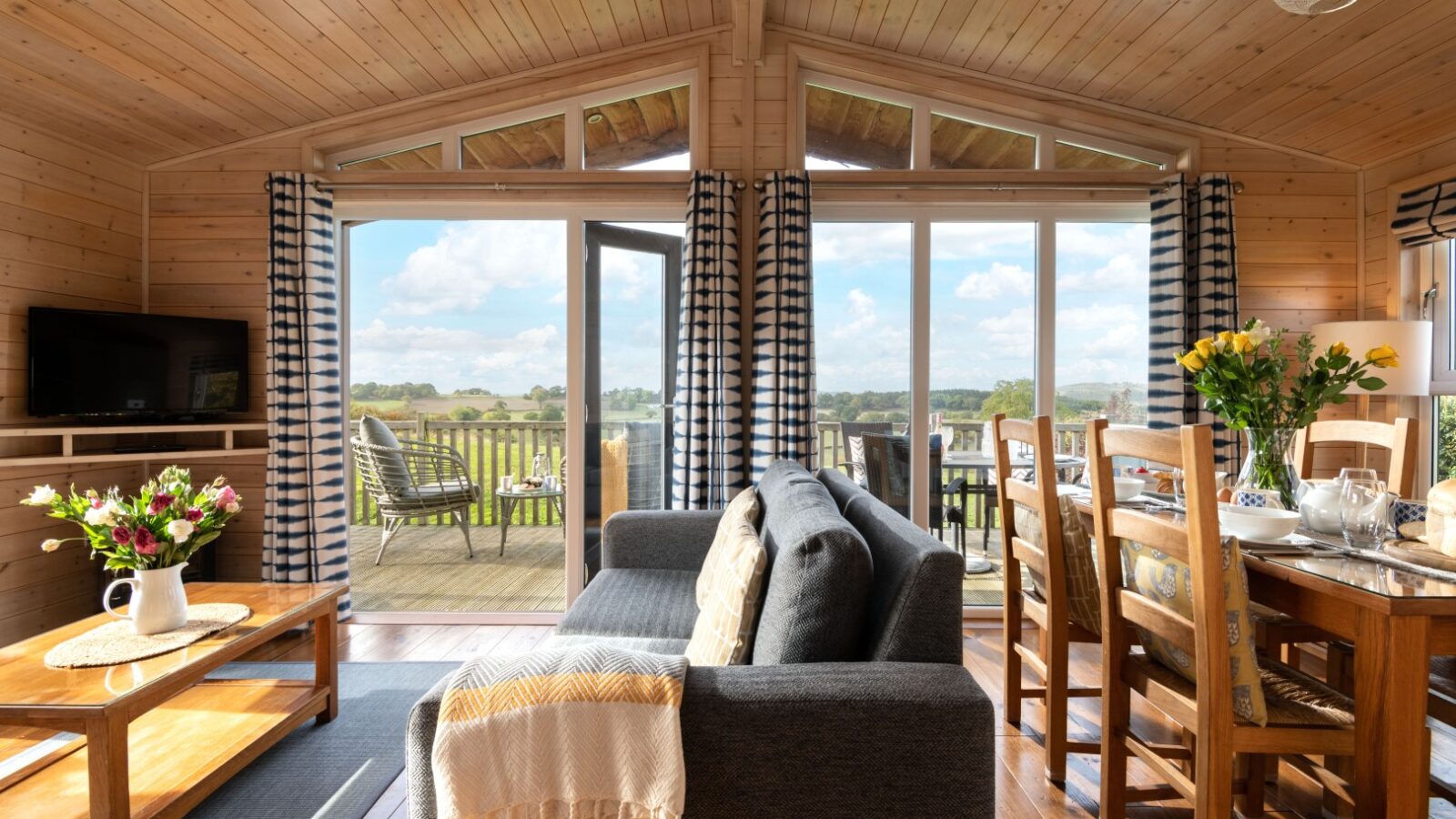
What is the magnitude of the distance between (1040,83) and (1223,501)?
2.42 meters

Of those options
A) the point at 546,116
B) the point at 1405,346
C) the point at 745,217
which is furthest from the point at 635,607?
the point at 1405,346

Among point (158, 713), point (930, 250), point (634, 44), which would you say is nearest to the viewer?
point (158, 713)

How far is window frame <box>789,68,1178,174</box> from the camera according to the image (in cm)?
369

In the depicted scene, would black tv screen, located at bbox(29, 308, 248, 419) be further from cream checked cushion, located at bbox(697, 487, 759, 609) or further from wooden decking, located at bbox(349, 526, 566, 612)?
cream checked cushion, located at bbox(697, 487, 759, 609)

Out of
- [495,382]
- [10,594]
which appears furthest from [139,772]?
[495,382]

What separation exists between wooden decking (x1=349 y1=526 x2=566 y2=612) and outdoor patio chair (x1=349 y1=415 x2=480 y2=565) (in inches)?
6.3

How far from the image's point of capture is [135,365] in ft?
11.0

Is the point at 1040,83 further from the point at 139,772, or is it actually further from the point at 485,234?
the point at 139,772

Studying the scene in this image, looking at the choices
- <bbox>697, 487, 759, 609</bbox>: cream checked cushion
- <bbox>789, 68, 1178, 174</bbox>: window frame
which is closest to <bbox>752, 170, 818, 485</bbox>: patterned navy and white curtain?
<bbox>789, 68, 1178, 174</bbox>: window frame

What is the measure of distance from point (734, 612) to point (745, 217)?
249 cm

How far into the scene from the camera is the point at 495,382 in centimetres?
506

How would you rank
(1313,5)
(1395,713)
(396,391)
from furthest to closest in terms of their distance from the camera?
(396,391) → (1313,5) → (1395,713)

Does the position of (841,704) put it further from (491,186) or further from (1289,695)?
(491,186)

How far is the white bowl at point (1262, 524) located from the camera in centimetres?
177
